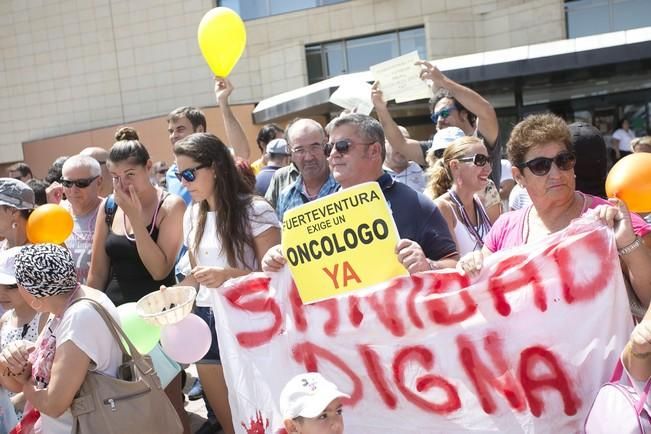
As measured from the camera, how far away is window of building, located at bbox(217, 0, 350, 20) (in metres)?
21.2

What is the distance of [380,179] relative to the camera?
3484 mm

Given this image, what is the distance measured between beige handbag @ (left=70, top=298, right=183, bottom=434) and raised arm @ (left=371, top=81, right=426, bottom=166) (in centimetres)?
272

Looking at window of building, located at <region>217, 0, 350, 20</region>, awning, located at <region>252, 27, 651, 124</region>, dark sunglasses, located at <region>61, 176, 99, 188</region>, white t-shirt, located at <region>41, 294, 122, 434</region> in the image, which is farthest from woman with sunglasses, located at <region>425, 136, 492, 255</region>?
window of building, located at <region>217, 0, 350, 20</region>

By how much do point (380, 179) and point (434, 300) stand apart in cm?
70

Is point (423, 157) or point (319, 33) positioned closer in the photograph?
point (423, 157)

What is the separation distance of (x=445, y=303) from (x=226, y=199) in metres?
1.42

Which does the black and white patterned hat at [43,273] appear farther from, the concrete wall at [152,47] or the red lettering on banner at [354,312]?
the concrete wall at [152,47]

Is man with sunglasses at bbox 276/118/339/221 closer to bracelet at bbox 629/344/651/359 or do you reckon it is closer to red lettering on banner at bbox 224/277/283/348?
red lettering on banner at bbox 224/277/283/348

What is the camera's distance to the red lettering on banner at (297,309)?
3453 mm

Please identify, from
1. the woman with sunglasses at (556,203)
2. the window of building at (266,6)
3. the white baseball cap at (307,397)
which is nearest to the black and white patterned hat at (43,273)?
the white baseball cap at (307,397)

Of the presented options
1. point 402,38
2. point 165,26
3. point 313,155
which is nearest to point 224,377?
point 313,155

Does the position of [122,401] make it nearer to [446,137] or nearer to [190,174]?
[190,174]

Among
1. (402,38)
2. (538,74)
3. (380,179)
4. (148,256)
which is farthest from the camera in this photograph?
(402,38)

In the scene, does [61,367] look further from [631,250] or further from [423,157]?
[423,157]
